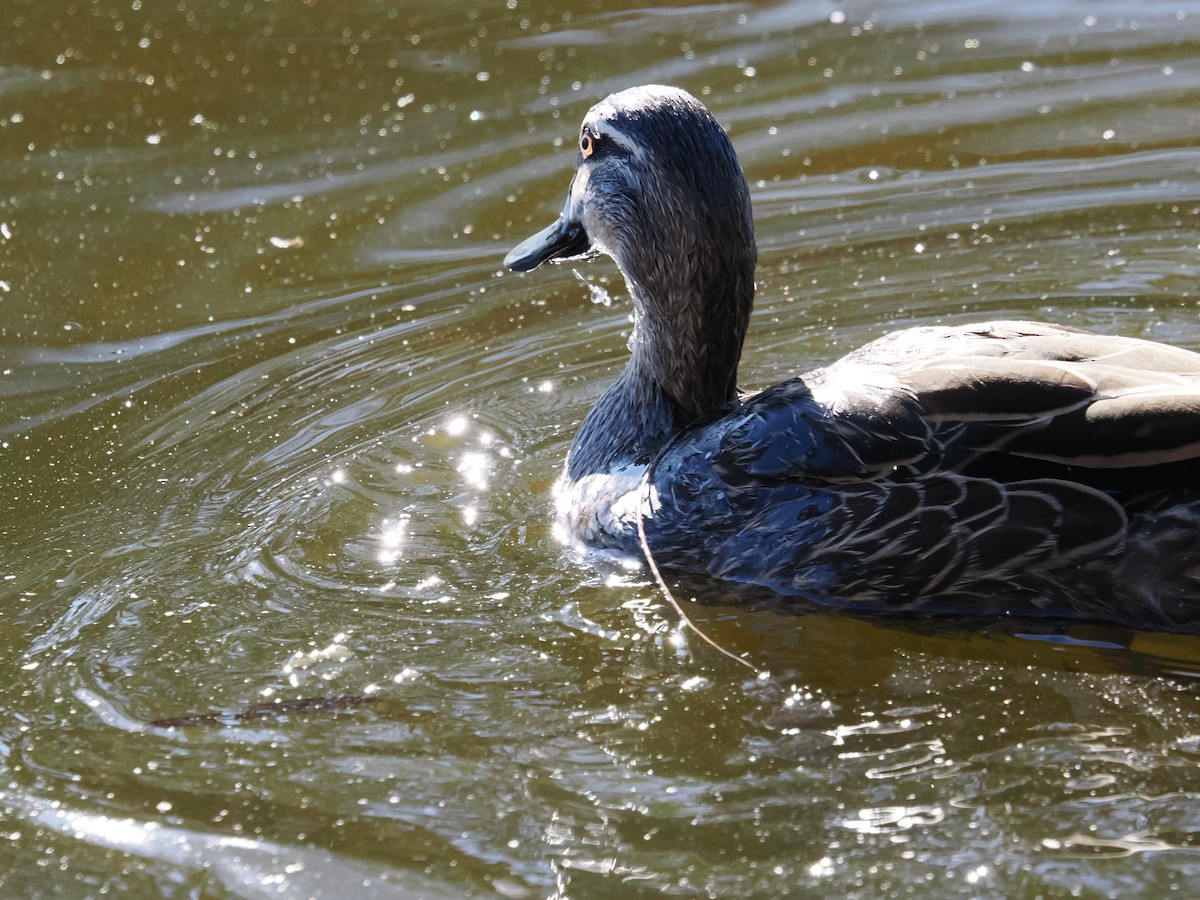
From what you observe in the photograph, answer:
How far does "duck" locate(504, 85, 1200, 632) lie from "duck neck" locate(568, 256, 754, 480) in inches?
0.4

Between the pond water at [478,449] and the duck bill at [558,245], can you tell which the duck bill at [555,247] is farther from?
the pond water at [478,449]

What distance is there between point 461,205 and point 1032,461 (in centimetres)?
504

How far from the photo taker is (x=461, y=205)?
9156mm

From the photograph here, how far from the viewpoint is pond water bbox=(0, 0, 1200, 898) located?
4.07m

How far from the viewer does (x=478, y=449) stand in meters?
6.64

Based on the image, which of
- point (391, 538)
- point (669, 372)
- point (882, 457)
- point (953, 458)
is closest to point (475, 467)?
point (391, 538)

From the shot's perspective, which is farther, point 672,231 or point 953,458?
A: point 672,231

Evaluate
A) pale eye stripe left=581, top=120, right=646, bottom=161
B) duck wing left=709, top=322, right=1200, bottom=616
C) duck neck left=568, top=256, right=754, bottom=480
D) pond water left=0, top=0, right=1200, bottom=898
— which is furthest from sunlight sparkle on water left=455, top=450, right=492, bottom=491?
pale eye stripe left=581, top=120, right=646, bottom=161

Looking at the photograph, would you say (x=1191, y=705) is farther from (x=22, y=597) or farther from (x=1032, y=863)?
(x=22, y=597)

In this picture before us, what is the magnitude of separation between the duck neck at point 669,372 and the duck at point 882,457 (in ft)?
0.04

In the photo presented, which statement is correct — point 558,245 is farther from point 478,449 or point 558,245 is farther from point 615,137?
point 478,449

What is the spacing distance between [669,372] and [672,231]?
23.2 inches

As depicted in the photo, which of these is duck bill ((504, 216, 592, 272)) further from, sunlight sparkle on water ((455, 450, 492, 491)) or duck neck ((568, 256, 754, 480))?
sunlight sparkle on water ((455, 450, 492, 491))

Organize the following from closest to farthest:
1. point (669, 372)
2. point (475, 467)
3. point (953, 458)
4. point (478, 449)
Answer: point (953, 458) → point (669, 372) → point (475, 467) → point (478, 449)
